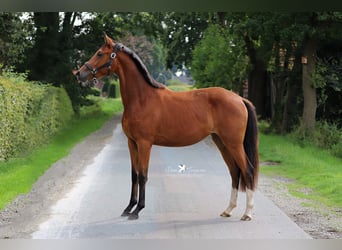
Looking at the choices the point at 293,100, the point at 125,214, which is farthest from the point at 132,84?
the point at 293,100

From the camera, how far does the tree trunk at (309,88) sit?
40.8 ft

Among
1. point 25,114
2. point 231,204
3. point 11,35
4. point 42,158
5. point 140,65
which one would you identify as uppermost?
point 11,35

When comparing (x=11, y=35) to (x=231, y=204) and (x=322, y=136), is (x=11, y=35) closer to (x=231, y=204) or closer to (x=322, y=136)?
(x=231, y=204)

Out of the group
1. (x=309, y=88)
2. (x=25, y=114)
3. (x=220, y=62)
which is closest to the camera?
(x=25, y=114)

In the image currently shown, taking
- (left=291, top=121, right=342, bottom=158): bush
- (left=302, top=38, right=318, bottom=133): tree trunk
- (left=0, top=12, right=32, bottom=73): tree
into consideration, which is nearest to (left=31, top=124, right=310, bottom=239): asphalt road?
(left=0, top=12, right=32, bottom=73): tree

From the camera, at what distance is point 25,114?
1092 cm

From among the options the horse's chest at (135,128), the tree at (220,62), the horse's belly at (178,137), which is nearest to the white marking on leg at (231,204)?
the horse's belly at (178,137)

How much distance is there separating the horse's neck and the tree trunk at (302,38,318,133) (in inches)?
275

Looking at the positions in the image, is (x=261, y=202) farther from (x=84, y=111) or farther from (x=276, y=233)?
(x=84, y=111)

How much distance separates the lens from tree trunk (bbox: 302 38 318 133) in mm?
12438

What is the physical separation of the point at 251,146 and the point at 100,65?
171cm

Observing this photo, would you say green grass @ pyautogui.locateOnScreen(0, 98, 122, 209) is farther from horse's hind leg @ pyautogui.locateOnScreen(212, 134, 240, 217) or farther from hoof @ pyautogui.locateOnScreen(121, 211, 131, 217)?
horse's hind leg @ pyautogui.locateOnScreen(212, 134, 240, 217)

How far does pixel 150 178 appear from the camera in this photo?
28.0 ft
